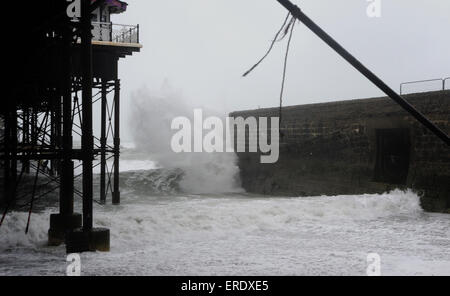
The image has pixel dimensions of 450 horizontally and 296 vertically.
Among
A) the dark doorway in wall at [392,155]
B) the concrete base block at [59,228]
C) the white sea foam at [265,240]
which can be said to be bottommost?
the white sea foam at [265,240]

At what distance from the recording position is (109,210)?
13922 millimetres

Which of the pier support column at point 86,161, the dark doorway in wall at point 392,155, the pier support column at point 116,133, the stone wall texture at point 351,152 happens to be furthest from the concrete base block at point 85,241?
the dark doorway in wall at point 392,155

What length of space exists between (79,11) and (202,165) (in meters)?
18.5

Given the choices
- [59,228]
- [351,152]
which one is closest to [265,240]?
[59,228]

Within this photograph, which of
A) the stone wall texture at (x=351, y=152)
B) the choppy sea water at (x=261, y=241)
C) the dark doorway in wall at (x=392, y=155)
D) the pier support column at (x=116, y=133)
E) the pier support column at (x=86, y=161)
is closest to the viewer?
the choppy sea water at (x=261, y=241)

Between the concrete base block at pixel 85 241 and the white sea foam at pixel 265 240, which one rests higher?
the concrete base block at pixel 85 241

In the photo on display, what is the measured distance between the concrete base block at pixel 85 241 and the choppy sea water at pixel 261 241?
0.18m

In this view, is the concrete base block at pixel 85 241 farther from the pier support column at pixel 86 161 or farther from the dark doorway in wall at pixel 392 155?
the dark doorway in wall at pixel 392 155

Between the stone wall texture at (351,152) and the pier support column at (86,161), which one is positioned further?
the stone wall texture at (351,152)

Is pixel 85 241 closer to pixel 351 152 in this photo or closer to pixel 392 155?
pixel 392 155

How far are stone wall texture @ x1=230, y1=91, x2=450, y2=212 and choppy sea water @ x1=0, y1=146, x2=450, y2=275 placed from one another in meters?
0.85

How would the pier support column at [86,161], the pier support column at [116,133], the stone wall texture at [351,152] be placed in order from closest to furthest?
1. the pier support column at [86,161]
2. the stone wall texture at [351,152]
3. the pier support column at [116,133]

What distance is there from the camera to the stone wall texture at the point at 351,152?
13.3 meters
